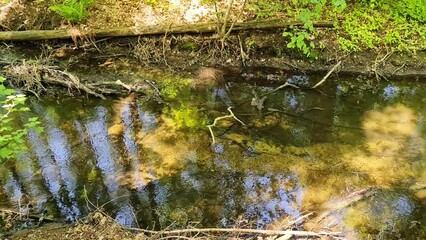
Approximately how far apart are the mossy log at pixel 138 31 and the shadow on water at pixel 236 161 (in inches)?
59.7

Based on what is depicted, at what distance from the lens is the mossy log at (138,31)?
885 centimetres

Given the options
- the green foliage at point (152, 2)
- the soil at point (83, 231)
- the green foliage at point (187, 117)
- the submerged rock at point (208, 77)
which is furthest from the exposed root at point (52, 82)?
the soil at point (83, 231)

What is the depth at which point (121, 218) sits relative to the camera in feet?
17.2

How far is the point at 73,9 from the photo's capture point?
8.54 metres

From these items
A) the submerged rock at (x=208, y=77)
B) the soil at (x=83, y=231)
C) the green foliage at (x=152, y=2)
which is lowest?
the soil at (x=83, y=231)

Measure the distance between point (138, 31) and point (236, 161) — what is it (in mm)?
4175

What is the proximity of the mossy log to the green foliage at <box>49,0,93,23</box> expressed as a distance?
0.87ft

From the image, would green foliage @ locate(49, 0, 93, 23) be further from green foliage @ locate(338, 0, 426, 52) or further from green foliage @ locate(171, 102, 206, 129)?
green foliage @ locate(338, 0, 426, 52)

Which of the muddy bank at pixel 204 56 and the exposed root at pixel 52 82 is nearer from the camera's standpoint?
the exposed root at pixel 52 82

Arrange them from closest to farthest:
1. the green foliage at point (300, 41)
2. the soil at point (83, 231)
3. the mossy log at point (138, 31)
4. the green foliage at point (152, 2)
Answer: the soil at point (83, 231) < the green foliage at point (300, 41) < the mossy log at point (138, 31) < the green foliage at point (152, 2)

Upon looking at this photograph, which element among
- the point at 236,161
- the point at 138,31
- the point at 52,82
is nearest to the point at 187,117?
the point at 236,161

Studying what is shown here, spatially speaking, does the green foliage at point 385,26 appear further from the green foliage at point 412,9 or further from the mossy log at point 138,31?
the mossy log at point 138,31

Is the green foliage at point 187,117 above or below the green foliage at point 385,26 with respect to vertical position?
below

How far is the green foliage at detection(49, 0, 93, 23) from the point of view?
8477 mm
